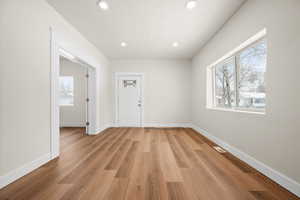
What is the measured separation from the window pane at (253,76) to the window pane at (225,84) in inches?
→ 11.7

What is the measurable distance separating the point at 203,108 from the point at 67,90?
17.4 feet

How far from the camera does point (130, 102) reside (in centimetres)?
564

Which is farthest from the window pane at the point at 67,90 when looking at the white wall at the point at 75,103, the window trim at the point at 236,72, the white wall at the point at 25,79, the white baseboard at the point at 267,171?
the white baseboard at the point at 267,171

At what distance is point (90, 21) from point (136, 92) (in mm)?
3140

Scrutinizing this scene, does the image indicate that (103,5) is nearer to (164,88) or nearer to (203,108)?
(203,108)

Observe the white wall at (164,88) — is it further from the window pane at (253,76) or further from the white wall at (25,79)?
the white wall at (25,79)

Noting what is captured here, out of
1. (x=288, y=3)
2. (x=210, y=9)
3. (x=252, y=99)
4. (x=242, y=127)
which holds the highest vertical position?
(x=210, y=9)

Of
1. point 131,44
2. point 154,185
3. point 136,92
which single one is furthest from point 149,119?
point 154,185

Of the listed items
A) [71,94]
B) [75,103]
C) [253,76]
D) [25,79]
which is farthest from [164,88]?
[25,79]

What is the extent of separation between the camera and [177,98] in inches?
221

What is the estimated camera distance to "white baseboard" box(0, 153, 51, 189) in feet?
5.29

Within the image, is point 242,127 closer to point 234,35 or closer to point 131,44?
point 234,35

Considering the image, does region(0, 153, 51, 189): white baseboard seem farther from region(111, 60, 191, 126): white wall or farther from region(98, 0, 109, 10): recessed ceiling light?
region(111, 60, 191, 126): white wall

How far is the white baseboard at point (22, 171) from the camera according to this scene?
1612mm
